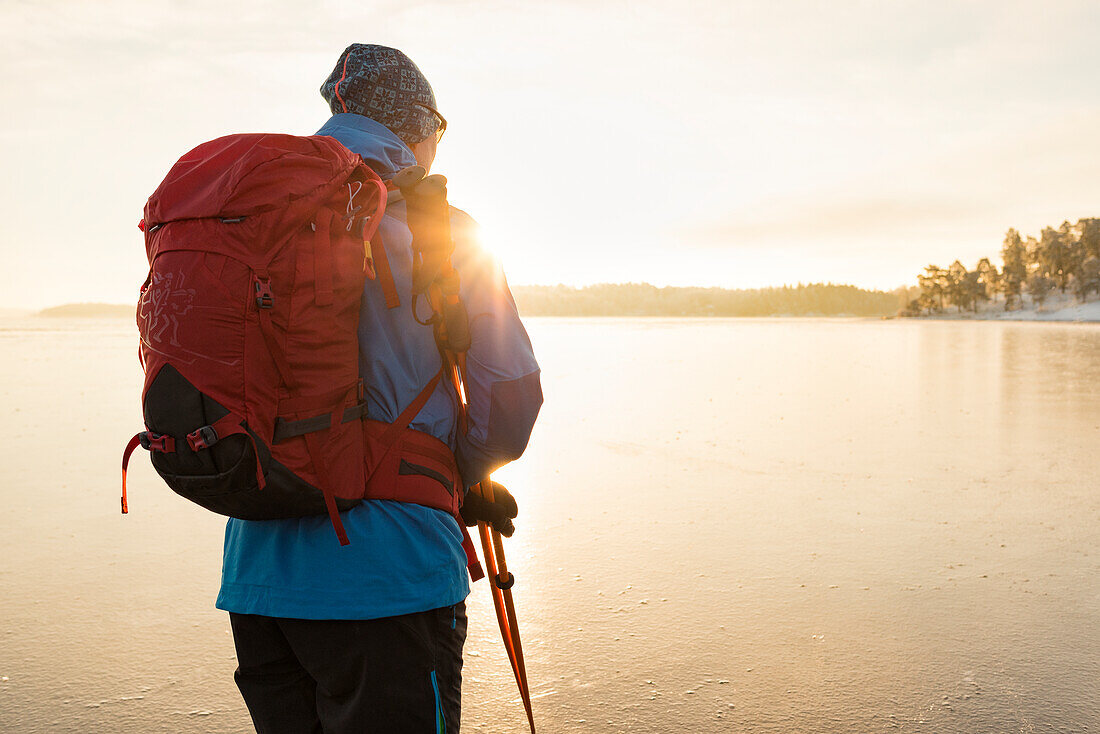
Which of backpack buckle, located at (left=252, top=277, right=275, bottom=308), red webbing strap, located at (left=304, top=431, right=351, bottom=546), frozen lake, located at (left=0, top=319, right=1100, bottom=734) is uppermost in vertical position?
backpack buckle, located at (left=252, top=277, right=275, bottom=308)

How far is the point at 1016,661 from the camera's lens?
10.3ft

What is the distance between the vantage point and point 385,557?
1.41 m

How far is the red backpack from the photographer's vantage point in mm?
1299

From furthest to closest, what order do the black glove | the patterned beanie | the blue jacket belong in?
the black glove, the patterned beanie, the blue jacket

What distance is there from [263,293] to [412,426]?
386 millimetres

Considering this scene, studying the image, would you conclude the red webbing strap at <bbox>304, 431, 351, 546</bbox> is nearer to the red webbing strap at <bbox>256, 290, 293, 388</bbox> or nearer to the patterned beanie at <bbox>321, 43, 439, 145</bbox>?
the red webbing strap at <bbox>256, 290, 293, 388</bbox>

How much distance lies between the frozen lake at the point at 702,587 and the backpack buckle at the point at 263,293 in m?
1.93

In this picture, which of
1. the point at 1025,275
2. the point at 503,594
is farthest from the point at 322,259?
the point at 1025,275

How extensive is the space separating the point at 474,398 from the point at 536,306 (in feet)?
433

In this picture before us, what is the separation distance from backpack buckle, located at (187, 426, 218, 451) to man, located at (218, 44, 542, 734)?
25cm

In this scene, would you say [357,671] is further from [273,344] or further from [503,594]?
[503,594]

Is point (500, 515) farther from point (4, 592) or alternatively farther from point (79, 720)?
point (4, 592)

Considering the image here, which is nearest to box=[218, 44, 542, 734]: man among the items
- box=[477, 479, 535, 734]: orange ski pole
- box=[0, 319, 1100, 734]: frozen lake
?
box=[477, 479, 535, 734]: orange ski pole

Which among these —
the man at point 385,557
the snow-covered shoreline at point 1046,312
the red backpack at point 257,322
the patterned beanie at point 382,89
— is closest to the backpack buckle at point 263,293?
the red backpack at point 257,322
